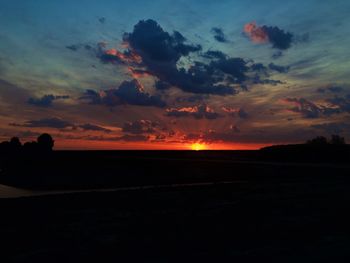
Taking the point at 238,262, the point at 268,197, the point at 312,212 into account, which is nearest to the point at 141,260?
the point at 238,262

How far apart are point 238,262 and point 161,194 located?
52.6 ft

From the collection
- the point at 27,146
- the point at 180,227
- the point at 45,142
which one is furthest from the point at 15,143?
the point at 180,227

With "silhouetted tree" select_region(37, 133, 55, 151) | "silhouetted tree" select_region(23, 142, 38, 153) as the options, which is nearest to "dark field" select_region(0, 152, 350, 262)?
"silhouetted tree" select_region(23, 142, 38, 153)

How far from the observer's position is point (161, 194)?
2562 centimetres

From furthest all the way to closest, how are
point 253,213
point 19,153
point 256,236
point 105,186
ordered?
point 19,153, point 105,186, point 253,213, point 256,236

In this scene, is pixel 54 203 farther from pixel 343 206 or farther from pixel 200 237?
A: pixel 343 206

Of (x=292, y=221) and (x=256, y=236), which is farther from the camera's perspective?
(x=292, y=221)

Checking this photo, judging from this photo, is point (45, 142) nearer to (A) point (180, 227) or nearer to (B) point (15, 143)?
(B) point (15, 143)

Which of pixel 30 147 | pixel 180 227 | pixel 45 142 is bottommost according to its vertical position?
pixel 180 227

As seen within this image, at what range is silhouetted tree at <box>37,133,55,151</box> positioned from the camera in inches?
3891

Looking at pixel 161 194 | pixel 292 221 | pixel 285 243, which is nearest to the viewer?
pixel 285 243

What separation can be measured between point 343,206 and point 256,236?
8.14 m

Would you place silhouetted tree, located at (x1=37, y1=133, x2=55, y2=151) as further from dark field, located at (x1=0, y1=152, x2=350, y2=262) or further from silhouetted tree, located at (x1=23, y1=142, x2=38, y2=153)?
dark field, located at (x1=0, y1=152, x2=350, y2=262)

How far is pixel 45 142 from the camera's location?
100 meters
